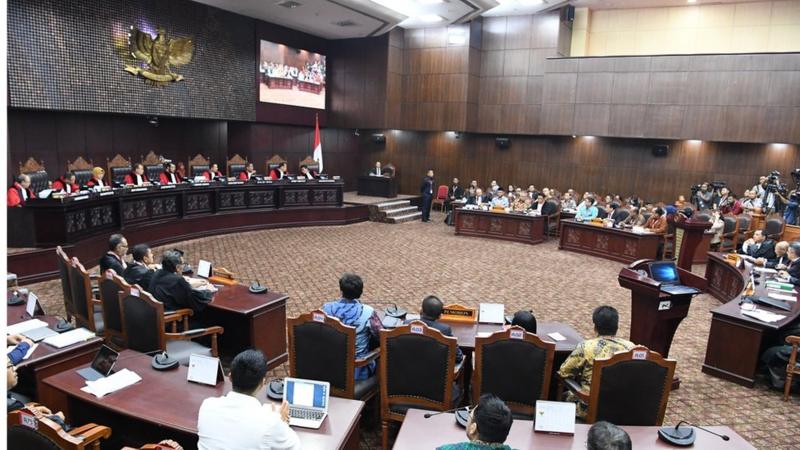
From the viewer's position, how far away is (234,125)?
13961 millimetres

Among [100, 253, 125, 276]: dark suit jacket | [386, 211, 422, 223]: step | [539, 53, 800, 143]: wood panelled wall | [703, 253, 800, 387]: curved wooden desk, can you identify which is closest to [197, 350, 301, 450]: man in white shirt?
[100, 253, 125, 276]: dark suit jacket

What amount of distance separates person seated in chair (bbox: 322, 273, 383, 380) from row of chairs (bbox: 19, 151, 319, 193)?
750 cm

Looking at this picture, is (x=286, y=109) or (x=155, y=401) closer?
(x=155, y=401)

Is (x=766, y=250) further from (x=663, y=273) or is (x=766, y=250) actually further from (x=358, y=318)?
(x=358, y=318)

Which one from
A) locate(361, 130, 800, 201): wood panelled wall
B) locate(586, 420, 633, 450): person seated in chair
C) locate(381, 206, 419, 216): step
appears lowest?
locate(381, 206, 419, 216): step

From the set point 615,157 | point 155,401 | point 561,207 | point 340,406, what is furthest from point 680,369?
point 615,157

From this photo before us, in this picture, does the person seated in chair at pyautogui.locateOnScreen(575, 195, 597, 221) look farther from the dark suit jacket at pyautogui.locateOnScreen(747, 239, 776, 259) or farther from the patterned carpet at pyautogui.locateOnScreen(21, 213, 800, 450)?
the dark suit jacket at pyautogui.locateOnScreen(747, 239, 776, 259)

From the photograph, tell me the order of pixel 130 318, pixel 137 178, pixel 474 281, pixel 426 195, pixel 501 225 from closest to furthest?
pixel 130 318 < pixel 474 281 < pixel 137 178 < pixel 501 225 < pixel 426 195

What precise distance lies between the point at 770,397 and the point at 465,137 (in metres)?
12.3

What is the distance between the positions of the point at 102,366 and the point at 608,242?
9312 mm

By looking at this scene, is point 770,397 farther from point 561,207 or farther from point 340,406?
point 561,207

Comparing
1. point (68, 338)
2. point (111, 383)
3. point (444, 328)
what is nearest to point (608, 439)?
point (444, 328)

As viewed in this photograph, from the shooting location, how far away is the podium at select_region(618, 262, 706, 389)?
4.42m

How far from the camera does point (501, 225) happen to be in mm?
11859
